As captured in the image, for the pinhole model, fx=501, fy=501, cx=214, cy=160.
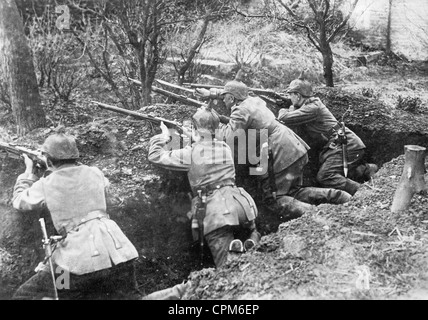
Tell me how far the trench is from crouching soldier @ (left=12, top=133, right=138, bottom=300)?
860 mm

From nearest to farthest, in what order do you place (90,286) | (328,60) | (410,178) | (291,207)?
1. (90,286)
2. (410,178)
3. (291,207)
4. (328,60)

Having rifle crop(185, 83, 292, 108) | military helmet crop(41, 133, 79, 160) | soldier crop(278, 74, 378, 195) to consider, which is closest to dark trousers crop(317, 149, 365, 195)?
soldier crop(278, 74, 378, 195)

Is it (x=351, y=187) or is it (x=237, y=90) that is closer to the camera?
(x=237, y=90)

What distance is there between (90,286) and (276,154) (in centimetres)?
346

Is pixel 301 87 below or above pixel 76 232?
above

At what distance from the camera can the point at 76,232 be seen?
14.6ft

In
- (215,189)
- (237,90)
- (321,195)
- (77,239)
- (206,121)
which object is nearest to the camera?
(77,239)

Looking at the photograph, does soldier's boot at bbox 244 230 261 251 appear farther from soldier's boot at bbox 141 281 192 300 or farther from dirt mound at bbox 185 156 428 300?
soldier's boot at bbox 141 281 192 300

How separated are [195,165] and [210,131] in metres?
0.46

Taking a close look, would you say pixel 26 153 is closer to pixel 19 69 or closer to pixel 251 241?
pixel 19 69

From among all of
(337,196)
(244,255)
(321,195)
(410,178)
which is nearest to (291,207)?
(321,195)

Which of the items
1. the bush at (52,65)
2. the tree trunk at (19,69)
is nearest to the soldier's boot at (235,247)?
the tree trunk at (19,69)

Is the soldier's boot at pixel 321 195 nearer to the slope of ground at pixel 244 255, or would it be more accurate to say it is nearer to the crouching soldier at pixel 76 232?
the slope of ground at pixel 244 255

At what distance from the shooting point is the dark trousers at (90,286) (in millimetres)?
4375
